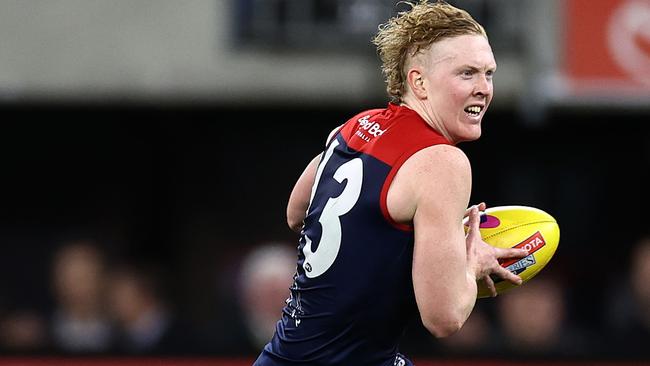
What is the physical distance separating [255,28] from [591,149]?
3734 millimetres

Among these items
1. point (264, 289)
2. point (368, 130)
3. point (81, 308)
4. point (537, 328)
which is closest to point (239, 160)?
point (81, 308)

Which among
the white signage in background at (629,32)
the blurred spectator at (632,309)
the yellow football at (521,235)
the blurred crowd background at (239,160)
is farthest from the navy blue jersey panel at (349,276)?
the blurred spectator at (632,309)

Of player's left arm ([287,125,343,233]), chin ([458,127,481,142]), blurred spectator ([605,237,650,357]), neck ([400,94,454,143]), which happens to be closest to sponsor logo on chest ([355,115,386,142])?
neck ([400,94,454,143])

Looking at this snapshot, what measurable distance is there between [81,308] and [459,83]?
25.1 ft

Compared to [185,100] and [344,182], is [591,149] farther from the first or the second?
[344,182]

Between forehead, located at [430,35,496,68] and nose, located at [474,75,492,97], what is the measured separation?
0.04m

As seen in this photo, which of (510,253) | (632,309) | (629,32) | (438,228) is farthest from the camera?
(632,309)

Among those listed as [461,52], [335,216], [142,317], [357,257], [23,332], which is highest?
[461,52]

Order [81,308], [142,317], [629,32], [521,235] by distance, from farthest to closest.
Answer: [81,308], [142,317], [629,32], [521,235]

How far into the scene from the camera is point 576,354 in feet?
36.9

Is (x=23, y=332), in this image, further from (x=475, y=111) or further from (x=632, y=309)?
(x=475, y=111)

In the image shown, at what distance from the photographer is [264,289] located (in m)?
10.7

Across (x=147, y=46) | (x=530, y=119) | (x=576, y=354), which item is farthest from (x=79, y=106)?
(x=576, y=354)

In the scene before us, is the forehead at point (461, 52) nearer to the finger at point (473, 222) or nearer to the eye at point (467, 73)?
the eye at point (467, 73)
